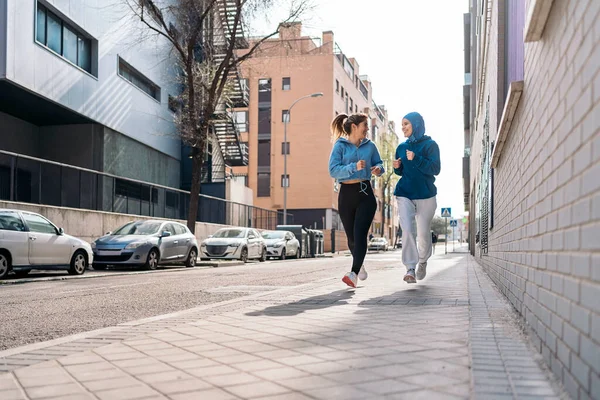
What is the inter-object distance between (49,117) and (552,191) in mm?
21314

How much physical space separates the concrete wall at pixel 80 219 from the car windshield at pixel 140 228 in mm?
2247

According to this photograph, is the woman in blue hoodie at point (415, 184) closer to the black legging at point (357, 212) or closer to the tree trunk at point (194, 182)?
the black legging at point (357, 212)

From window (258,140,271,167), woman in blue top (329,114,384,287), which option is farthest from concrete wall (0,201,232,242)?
window (258,140,271,167)

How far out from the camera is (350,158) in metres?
7.20

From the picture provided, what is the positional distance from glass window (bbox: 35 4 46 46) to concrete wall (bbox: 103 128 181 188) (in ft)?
15.8

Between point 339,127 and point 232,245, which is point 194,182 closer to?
point 232,245

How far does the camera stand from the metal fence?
645 inches

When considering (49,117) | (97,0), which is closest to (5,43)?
(49,117)

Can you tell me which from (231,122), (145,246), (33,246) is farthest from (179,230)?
(231,122)

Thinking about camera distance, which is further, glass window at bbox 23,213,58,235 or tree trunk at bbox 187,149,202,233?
tree trunk at bbox 187,149,202,233

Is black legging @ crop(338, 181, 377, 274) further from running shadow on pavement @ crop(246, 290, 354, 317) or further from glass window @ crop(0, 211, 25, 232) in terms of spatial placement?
glass window @ crop(0, 211, 25, 232)

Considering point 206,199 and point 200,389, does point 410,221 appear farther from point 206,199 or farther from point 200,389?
point 206,199

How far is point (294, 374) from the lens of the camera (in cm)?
293

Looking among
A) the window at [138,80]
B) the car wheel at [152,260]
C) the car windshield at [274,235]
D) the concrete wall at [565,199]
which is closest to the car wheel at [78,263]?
the car wheel at [152,260]
